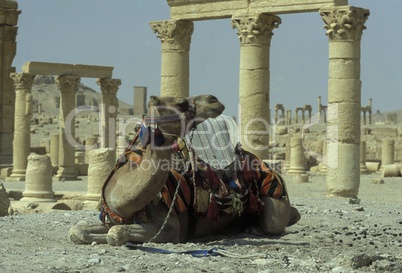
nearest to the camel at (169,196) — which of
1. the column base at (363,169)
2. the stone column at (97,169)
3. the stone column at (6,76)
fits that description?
the stone column at (97,169)

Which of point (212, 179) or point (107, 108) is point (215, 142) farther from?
point (107, 108)

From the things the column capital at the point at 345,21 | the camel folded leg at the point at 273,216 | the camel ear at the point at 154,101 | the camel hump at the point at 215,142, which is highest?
the column capital at the point at 345,21

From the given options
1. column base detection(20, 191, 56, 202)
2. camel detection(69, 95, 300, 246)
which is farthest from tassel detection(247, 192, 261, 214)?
column base detection(20, 191, 56, 202)

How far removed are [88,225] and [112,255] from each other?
127 cm

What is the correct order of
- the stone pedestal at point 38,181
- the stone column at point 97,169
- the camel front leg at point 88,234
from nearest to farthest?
the camel front leg at point 88,234 → the stone column at point 97,169 → the stone pedestal at point 38,181

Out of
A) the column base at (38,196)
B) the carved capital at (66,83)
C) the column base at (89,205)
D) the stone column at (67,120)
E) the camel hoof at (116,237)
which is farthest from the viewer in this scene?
the carved capital at (66,83)

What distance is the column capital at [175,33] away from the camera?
21.4 m

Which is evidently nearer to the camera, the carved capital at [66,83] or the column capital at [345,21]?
the column capital at [345,21]

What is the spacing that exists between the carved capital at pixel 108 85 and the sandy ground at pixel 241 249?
877 inches

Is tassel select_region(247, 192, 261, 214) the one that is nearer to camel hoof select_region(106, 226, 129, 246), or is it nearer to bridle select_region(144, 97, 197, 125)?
camel hoof select_region(106, 226, 129, 246)

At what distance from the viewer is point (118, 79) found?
35219mm

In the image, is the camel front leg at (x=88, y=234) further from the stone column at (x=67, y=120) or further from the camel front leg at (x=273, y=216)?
the stone column at (x=67, y=120)

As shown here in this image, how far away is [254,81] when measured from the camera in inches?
792

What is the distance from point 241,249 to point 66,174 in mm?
24454
